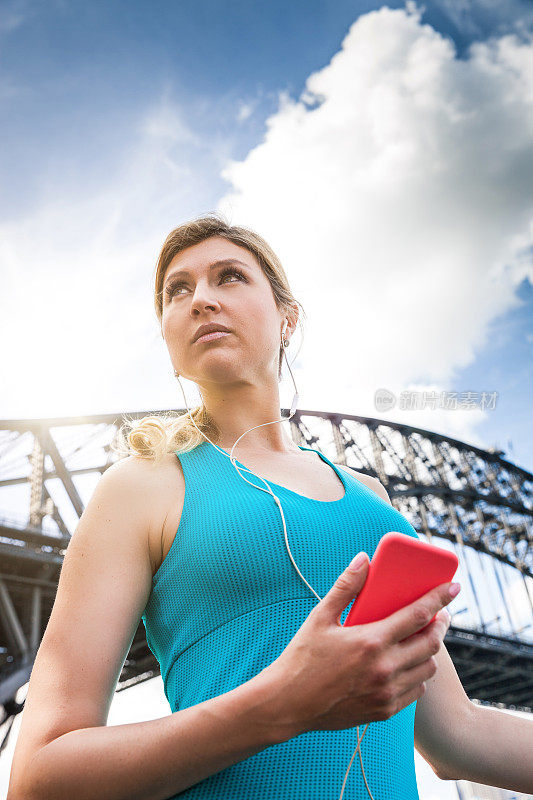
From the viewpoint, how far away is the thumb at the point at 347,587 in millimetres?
938

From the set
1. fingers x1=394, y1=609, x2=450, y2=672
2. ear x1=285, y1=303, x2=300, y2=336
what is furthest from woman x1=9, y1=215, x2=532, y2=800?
ear x1=285, y1=303, x2=300, y2=336

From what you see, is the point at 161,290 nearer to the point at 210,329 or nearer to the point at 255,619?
the point at 210,329

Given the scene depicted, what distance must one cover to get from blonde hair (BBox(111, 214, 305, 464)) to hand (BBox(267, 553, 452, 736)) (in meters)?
0.90

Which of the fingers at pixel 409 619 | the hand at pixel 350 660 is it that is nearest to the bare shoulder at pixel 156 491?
the hand at pixel 350 660

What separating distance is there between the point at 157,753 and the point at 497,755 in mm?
1124

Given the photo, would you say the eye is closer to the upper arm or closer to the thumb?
the upper arm

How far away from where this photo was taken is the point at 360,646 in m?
0.94

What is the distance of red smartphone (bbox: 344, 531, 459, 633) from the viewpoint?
0.94 meters

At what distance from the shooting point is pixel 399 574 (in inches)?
37.6

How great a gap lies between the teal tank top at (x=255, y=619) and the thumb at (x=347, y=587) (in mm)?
426

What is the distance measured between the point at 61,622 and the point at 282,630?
51 centimetres

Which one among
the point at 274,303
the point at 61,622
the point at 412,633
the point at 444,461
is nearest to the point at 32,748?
the point at 61,622

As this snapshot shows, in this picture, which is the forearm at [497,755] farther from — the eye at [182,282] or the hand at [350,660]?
the eye at [182,282]

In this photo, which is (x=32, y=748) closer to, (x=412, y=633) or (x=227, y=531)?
(x=227, y=531)
